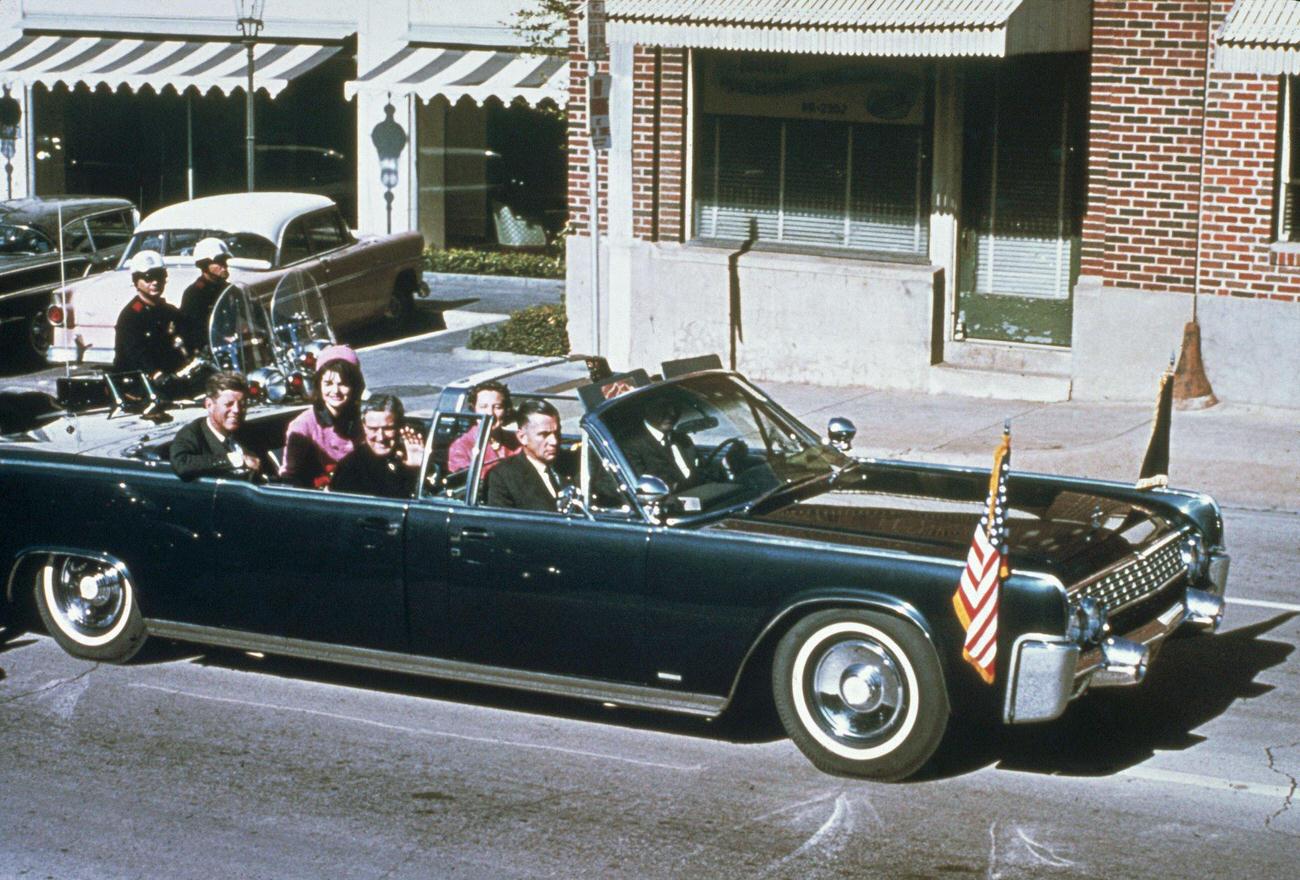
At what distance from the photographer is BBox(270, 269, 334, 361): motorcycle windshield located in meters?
12.8

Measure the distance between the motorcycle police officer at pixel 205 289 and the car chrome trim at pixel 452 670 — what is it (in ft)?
15.9

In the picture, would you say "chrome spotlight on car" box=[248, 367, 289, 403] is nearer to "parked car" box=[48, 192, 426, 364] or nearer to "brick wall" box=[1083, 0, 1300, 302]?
"parked car" box=[48, 192, 426, 364]

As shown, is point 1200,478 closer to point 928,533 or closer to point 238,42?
point 928,533

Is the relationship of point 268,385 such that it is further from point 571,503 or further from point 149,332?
point 571,503

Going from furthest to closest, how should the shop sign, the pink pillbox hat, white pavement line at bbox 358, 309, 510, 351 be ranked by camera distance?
white pavement line at bbox 358, 309, 510, 351 → the shop sign → the pink pillbox hat

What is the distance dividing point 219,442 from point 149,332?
3989 mm

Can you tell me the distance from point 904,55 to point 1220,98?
8.76ft

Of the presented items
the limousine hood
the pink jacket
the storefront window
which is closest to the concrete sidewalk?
the storefront window

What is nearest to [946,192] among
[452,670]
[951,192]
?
[951,192]

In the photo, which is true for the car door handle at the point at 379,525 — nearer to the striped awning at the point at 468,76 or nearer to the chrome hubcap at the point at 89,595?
the chrome hubcap at the point at 89,595

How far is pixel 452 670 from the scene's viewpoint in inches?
318

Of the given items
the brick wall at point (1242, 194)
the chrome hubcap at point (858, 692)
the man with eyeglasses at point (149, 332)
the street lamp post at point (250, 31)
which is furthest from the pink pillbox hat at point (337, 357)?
the street lamp post at point (250, 31)

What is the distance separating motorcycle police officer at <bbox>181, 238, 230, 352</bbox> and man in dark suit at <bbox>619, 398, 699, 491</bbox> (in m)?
5.88

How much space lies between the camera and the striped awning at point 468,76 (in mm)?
24422
